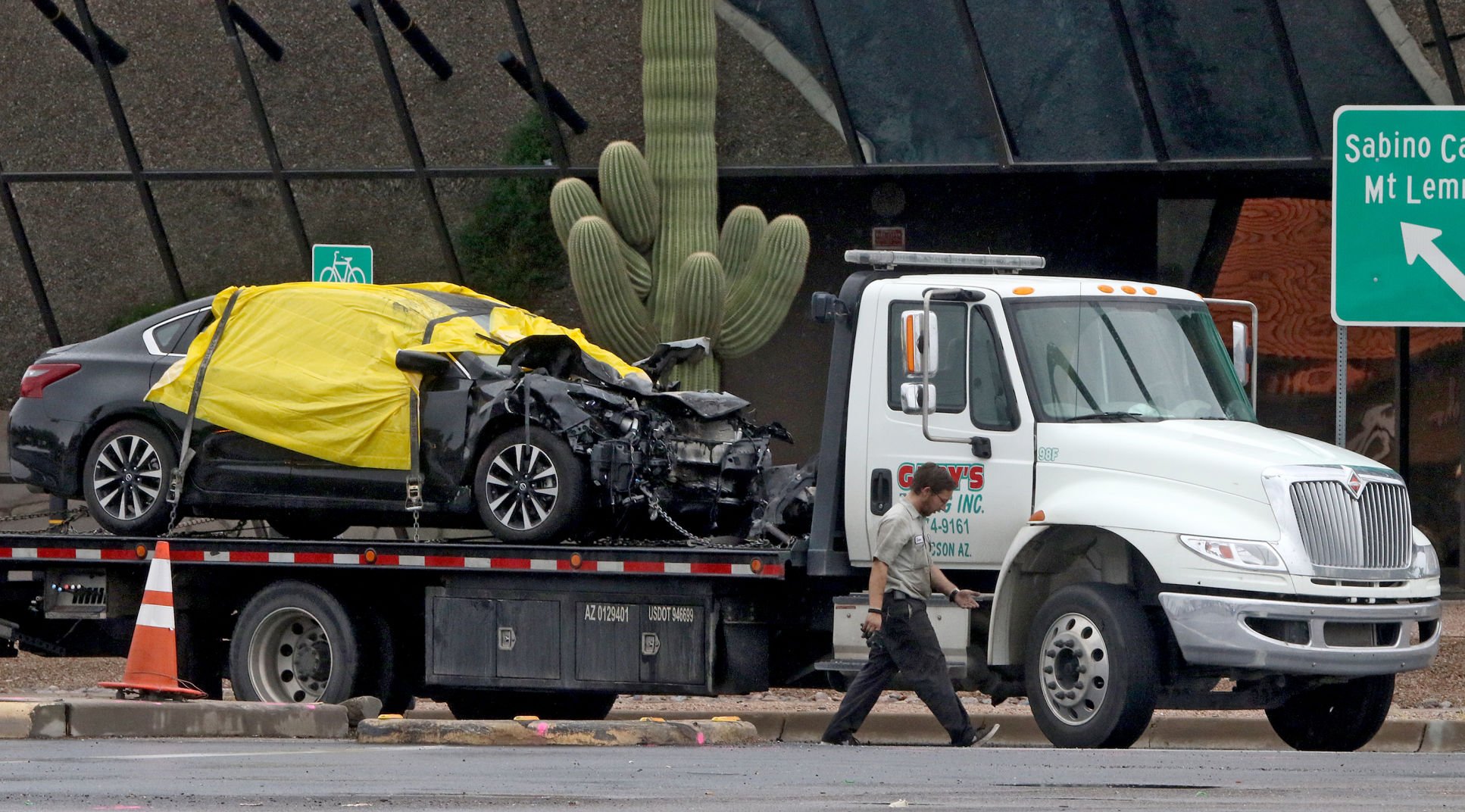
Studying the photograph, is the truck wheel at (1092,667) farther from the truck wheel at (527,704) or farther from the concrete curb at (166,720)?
the concrete curb at (166,720)

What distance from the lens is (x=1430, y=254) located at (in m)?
10.8

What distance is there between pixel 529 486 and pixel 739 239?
571 cm

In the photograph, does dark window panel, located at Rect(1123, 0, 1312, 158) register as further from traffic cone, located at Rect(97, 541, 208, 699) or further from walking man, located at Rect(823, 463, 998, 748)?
traffic cone, located at Rect(97, 541, 208, 699)

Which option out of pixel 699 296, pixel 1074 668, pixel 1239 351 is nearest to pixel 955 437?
pixel 1074 668

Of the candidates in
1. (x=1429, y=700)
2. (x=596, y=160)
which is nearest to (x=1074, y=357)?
(x=1429, y=700)

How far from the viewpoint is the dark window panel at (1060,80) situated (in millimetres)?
18906

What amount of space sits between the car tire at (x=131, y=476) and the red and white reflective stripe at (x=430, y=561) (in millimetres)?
186

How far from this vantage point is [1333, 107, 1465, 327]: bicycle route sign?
1076 cm

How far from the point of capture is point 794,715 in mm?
12984

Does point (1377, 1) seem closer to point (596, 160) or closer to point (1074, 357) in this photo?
point (596, 160)

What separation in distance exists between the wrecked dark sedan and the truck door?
966 mm

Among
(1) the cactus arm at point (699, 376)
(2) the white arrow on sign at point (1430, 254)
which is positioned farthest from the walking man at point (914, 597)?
(1) the cactus arm at point (699, 376)

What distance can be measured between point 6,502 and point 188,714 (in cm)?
1157

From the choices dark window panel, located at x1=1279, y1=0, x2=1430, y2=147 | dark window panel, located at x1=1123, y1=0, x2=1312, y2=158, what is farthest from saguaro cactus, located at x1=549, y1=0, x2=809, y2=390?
dark window panel, located at x1=1279, y1=0, x2=1430, y2=147
